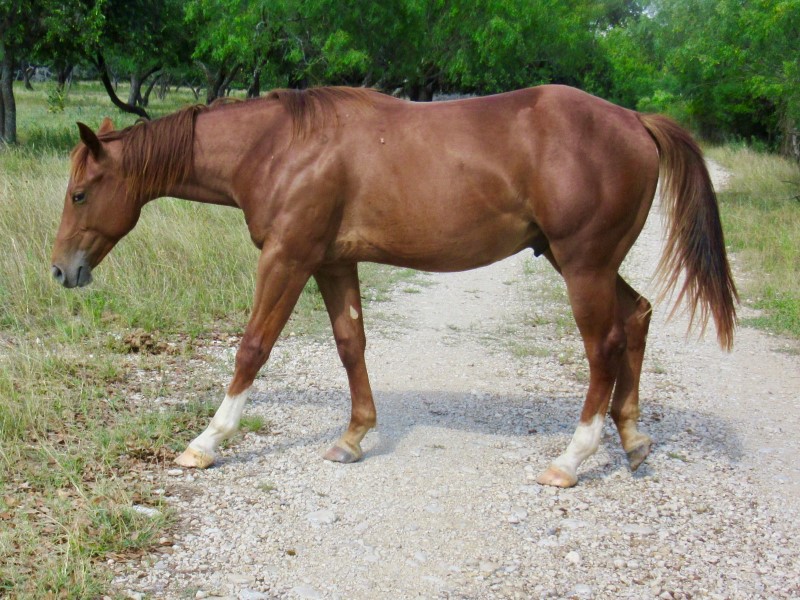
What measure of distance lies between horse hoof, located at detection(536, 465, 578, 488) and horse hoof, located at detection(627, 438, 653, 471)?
0.37 m

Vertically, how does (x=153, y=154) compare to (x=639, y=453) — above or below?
above

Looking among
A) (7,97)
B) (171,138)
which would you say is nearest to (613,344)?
(171,138)

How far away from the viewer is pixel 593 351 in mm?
4148

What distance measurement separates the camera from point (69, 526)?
3330mm

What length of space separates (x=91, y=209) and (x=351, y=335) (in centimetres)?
152

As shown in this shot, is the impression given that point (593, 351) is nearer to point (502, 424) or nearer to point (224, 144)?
point (502, 424)

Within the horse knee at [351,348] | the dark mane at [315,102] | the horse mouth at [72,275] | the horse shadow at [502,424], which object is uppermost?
the dark mane at [315,102]

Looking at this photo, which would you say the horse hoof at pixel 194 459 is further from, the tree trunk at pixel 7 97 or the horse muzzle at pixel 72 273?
the tree trunk at pixel 7 97

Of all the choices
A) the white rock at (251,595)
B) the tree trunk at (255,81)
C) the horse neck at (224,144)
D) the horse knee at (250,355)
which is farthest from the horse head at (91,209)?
the tree trunk at (255,81)

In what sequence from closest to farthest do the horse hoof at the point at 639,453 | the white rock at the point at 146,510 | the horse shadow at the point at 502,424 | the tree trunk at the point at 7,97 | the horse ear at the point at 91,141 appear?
the white rock at the point at 146,510 < the horse ear at the point at 91,141 < the horse hoof at the point at 639,453 < the horse shadow at the point at 502,424 < the tree trunk at the point at 7,97

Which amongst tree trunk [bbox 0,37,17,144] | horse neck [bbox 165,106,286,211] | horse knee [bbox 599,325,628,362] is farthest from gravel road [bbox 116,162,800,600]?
tree trunk [bbox 0,37,17,144]

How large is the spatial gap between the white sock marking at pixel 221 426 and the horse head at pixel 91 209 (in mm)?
1045

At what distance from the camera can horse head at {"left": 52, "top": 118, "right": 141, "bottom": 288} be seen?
13.7ft

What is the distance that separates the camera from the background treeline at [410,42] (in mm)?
14156
